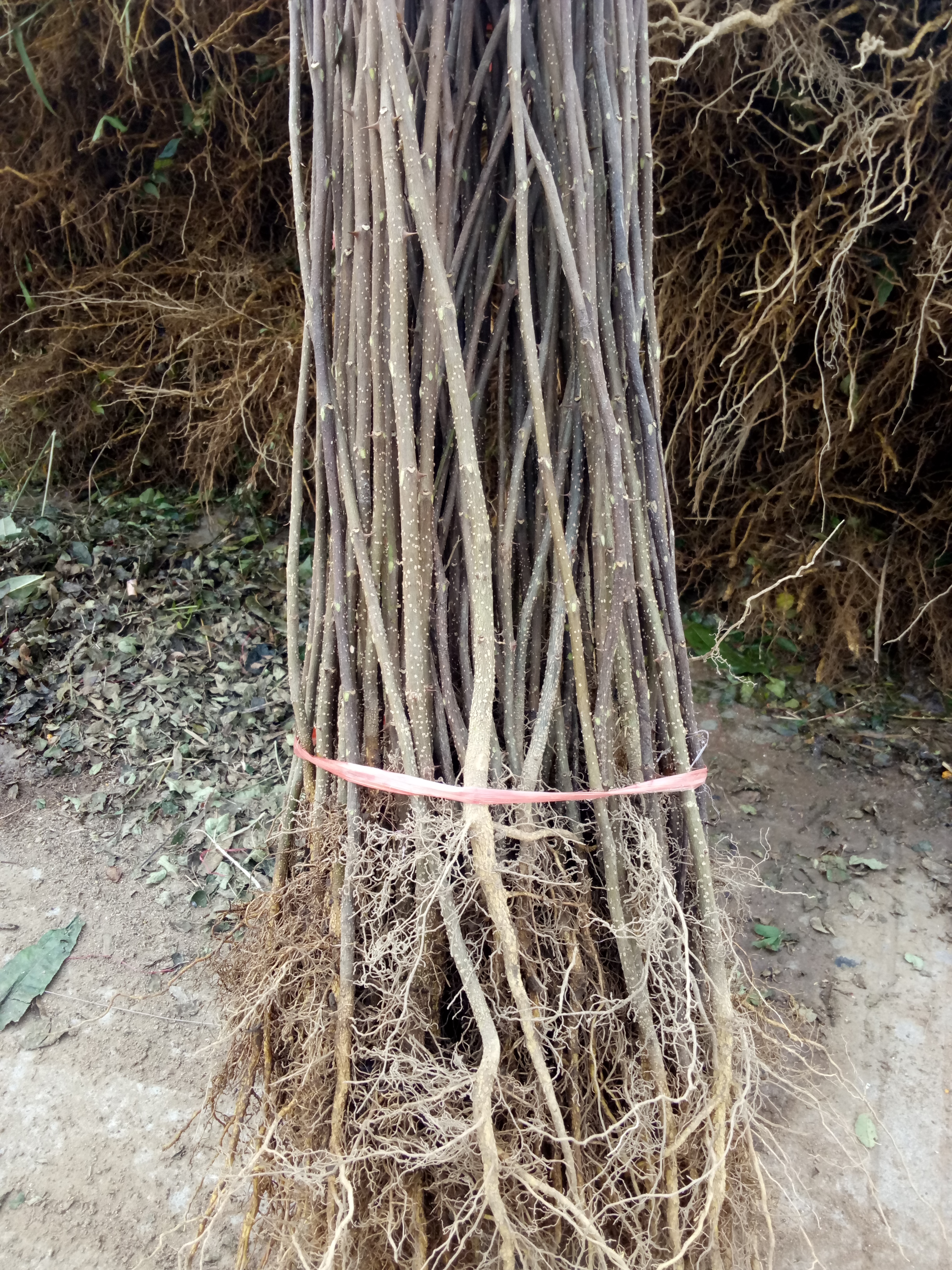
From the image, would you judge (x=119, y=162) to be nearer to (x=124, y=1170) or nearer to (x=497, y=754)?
(x=497, y=754)

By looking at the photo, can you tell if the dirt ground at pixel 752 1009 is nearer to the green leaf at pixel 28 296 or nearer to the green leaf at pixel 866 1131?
the green leaf at pixel 866 1131

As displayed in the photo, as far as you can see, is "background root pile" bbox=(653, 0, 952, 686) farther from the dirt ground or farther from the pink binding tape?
the pink binding tape

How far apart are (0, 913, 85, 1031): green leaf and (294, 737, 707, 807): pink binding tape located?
110 cm

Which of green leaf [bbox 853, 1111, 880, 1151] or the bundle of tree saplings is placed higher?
the bundle of tree saplings

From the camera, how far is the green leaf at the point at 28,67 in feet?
7.18

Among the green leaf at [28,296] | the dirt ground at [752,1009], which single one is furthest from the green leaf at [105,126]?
the dirt ground at [752,1009]

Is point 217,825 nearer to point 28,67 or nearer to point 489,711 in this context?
point 489,711

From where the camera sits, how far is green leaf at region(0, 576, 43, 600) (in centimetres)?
260

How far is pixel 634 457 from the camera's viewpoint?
1.18 m

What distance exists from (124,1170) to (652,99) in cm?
286

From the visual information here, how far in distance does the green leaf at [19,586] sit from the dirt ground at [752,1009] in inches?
29.1

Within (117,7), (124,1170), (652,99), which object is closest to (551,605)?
(124,1170)

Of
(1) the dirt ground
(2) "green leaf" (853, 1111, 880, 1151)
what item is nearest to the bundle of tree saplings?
(1) the dirt ground

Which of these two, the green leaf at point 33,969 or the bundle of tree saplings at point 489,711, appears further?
the green leaf at point 33,969
